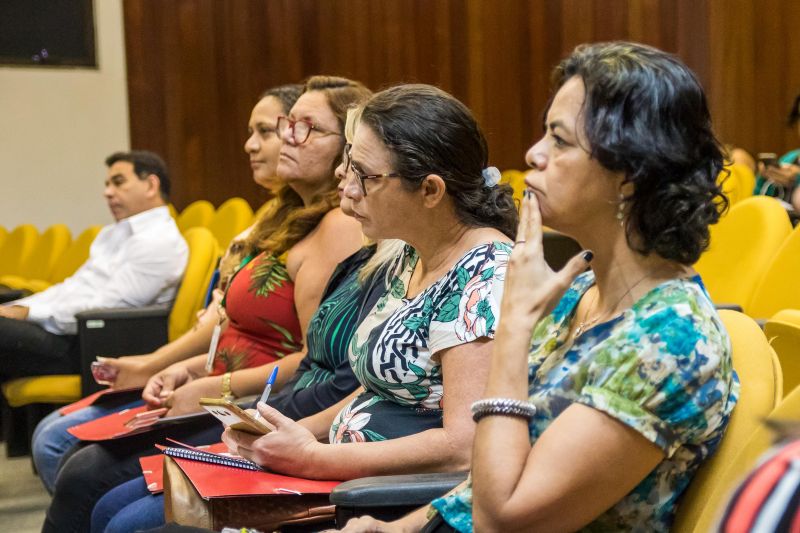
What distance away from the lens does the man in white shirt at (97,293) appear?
375cm

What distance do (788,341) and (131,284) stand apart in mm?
2731

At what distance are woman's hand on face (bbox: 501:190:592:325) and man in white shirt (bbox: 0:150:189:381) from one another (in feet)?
9.01

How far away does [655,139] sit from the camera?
1246 millimetres

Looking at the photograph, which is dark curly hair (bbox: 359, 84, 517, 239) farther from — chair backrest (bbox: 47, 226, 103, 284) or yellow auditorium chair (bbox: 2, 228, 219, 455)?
chair backrest (bbox: 47, 226, 103, 284)

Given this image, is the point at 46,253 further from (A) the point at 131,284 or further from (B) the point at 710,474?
(B) the point at 710,474

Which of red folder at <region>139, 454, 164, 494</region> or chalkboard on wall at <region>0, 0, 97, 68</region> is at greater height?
chalkboard on wall at <region>0, 0, 97, 68</region>

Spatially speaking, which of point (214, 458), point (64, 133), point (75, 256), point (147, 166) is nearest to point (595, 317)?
point (214, 458)

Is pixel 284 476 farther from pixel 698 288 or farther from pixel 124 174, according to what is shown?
pixel 124 174

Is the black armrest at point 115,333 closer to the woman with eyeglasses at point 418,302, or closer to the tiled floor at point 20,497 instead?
the tiled floor at point 20,497

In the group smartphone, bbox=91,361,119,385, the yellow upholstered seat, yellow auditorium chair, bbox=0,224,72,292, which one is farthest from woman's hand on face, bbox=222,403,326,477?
yellow auditorium chair, bbox=0,224,72,292

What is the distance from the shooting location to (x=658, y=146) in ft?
4.08

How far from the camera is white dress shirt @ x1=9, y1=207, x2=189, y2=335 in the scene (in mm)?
3863

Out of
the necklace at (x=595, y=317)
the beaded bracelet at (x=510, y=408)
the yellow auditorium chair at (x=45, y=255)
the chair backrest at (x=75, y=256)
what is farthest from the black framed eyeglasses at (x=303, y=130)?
the yellow auditorium chair at (x=45, y=255)

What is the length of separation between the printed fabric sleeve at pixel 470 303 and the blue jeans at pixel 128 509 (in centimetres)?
71
